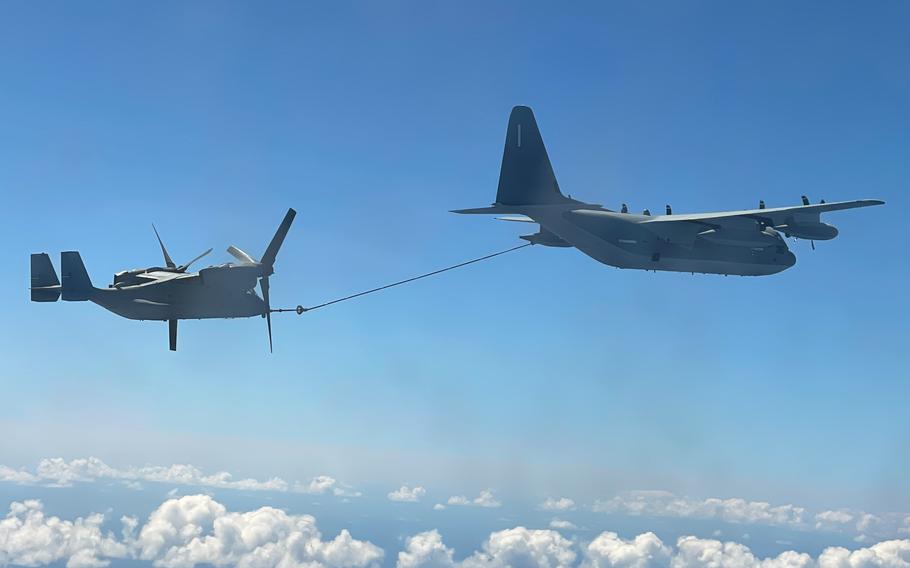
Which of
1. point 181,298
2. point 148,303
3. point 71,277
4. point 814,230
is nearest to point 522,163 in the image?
point 814,230

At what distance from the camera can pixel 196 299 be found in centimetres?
3753

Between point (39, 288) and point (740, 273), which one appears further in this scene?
point (740, 273)

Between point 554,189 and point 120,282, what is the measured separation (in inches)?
1053

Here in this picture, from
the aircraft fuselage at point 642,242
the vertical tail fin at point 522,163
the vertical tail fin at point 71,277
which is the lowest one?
the vertical tail fin at point 71,277

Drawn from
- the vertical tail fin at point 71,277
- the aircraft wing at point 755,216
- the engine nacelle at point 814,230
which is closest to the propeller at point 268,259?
the vertical tail fin at point 71,277

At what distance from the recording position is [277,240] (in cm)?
3675

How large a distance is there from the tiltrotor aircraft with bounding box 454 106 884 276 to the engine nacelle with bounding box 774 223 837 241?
0.06 m

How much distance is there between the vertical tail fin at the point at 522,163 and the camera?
41.7 m

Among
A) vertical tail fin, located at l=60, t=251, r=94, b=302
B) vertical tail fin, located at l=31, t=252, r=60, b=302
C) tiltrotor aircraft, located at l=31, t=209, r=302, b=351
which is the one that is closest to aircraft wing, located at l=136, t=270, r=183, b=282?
tiltrotor aircraft, located at l=31, t=209, r=302, b=351

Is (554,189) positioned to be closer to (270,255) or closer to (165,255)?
(270,255)

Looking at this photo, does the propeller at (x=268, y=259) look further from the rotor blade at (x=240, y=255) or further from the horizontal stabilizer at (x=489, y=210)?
the horizontal stabilizer at (x=489, y=210)

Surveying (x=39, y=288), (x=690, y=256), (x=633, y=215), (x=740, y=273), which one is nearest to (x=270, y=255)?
(x=39, y=288)

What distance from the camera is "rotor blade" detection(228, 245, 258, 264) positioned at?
124 ft

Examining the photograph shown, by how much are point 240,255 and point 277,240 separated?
127 inches
